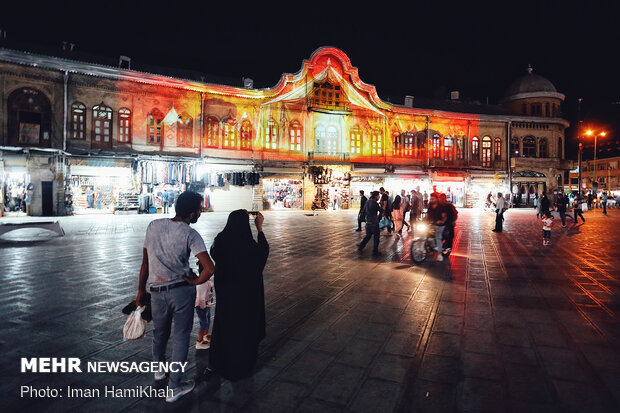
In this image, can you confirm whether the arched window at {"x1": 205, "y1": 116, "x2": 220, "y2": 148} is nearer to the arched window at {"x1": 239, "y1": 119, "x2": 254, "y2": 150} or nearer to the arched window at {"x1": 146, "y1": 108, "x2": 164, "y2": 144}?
the arched window at {"x1": 239, "y1": 119, "x2": 254, "y2": 150}

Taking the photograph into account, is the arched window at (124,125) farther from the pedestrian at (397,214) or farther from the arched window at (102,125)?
the pedestrian at (397,214)

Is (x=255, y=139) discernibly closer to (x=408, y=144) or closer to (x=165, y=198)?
(x=165, y=198)

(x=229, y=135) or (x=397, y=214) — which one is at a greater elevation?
(x=229, y=135)

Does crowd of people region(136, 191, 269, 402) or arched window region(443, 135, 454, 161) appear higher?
arched window region(443, 135, 454, 161)

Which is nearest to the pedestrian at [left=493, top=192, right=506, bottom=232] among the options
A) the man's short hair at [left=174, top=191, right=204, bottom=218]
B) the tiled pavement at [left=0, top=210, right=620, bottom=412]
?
the tiled pavement at [left=0, top=210, right=620, bottom=412]

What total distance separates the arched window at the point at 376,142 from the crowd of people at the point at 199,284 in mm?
29648

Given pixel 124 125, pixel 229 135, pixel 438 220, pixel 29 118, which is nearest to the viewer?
pixel 438 220

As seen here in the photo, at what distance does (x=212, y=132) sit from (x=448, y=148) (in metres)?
21.8

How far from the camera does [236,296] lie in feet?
11.2

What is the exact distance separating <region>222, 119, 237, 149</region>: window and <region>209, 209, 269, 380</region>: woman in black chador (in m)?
25.3

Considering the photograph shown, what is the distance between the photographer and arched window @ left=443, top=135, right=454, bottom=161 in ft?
115

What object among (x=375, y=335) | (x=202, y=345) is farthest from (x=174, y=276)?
(x=375, y=335)

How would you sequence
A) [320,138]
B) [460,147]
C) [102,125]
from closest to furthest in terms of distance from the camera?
1. [102,125]
2. [320,138]
3. [460,147]

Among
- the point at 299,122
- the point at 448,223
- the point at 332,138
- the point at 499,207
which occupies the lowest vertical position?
the point at 448,223
